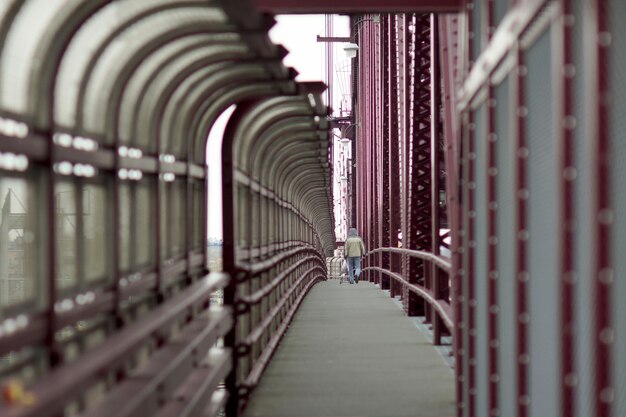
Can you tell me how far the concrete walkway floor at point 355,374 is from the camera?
23.3 ft

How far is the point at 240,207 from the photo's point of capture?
8.27 metres

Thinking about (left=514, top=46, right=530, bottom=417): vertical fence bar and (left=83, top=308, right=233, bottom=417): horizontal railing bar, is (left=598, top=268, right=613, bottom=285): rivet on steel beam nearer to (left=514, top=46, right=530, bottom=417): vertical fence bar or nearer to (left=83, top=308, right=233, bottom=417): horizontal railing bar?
(left=514, top=46, right=530, bottom=417): vertical fence bar

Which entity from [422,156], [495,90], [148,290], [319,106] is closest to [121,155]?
[148,290]

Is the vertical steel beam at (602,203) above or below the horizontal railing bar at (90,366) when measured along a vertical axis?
above

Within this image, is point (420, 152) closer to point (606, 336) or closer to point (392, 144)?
point (392, 144)

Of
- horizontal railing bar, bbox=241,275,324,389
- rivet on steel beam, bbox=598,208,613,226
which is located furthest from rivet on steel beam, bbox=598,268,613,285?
horizontal railing bar, bbox=241,275,324,389

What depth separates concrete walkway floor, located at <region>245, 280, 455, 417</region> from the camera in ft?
23.3

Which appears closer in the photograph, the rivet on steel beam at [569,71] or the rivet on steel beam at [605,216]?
the rivet on steel beam at [605,216]

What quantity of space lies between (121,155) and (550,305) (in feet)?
6.79

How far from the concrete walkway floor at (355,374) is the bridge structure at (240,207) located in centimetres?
5

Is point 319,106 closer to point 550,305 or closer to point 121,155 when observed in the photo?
point 121,155

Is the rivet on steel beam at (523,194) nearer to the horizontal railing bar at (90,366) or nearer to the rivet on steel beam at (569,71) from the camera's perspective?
the rivet on steel beam at (569,71)

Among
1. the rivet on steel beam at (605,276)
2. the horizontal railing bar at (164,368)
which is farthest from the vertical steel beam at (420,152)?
the rivet on steel beam at (605,276)

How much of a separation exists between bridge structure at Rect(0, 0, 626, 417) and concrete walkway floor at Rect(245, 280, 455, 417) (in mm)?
50
